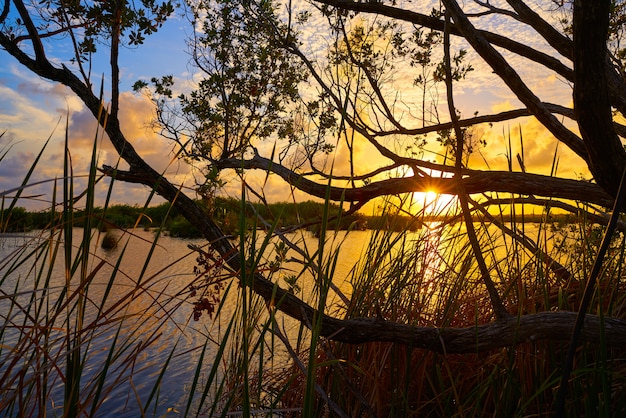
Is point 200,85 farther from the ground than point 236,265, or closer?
farther from the ground

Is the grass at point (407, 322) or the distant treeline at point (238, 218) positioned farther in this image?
the grass at point (407, 322)

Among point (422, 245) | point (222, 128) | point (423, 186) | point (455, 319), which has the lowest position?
point (455, 319)

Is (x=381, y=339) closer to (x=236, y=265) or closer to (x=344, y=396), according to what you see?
(x=236, y=265)

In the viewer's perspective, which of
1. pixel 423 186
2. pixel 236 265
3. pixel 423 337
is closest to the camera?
pixel 423 337

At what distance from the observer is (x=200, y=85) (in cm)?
473

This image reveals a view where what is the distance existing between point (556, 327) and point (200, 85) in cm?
380

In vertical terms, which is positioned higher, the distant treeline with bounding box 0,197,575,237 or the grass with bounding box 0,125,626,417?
the distant treeline with bounding box 0,197,575,237

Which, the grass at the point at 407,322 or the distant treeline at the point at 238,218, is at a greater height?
the distant treeline at the point at 238,218

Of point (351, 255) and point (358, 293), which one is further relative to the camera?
point (351, 255)

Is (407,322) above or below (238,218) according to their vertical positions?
below

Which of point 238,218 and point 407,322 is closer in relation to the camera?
point 407,322

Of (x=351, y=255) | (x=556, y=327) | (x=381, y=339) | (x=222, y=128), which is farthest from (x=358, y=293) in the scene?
(x=351, y=255)

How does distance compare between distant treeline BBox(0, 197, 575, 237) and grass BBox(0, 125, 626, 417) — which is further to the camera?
grass BBox(0, 125, 626, 417)

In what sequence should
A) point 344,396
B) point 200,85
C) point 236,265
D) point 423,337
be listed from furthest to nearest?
point 200,85 < point 344,396 < point 236,265 < point 423,337
